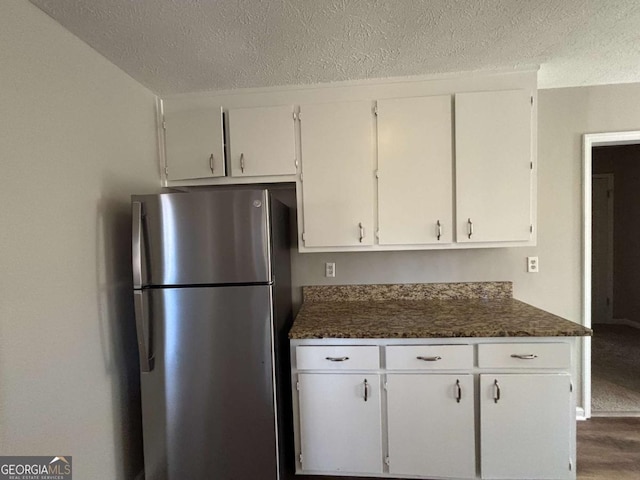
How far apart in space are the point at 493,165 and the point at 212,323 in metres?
1.88

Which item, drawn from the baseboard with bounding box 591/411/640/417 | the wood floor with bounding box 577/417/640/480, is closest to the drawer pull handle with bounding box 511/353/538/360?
the wood floor with bounding box 577/417/640/480

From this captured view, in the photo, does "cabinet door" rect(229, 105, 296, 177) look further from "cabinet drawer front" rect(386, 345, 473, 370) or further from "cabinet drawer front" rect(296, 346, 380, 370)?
"cabinet drawer front" rect(386, 345, 473, 370)

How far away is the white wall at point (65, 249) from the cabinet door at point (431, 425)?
1.48 metres

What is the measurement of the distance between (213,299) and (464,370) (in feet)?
4.46

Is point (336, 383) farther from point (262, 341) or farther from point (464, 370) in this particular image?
point (464, 370)

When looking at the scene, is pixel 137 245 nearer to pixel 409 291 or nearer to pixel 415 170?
pixel 415 170

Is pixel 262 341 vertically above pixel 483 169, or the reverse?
pixel 483 169

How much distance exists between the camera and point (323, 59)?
→ 168 centimetres

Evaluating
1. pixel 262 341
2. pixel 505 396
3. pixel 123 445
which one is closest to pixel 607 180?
pixel 505 396

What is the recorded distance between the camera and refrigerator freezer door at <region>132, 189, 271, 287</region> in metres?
1.48

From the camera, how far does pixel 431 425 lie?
1.61m

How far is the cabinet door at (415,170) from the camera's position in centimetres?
189

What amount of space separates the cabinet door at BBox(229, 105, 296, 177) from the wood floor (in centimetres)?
256

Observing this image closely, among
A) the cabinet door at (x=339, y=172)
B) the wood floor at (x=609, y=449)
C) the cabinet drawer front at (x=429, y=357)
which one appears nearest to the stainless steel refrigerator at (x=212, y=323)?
the cabinet door at (x=339, y=172)
